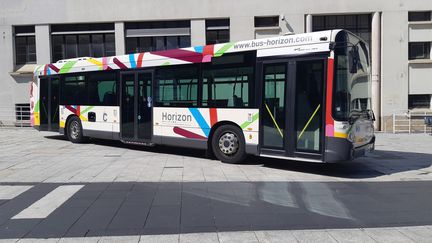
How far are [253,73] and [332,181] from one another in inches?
123

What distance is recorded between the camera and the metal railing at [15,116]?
72.8 ft

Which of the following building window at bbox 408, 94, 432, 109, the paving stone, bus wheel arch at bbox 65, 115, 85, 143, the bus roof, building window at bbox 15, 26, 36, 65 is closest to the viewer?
the paving stone

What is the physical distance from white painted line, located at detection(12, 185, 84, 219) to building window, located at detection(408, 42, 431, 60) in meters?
19.4

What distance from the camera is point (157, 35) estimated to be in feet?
71.3

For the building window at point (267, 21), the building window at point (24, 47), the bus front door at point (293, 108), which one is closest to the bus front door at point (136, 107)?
the bus front door at point (293, 108)

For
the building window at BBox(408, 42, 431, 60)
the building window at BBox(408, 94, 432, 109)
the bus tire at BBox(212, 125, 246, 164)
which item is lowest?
the bus tire at BBox(212, 125, 246, 164)

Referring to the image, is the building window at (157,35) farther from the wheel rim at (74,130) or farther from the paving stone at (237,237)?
the paving stone at (237,237)

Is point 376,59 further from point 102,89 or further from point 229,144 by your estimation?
point 102,89

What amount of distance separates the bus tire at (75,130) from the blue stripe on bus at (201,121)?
17.8 feet

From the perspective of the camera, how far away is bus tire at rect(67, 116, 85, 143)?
540 inches

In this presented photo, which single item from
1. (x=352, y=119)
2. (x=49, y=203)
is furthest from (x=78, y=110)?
(x=352, y=119)

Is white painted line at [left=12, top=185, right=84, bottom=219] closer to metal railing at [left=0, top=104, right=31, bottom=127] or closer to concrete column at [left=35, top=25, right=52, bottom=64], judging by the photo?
metal railing at [left=0, top=104, right=31, bottom=127]

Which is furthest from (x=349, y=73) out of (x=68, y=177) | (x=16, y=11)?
(x=16, y=11)

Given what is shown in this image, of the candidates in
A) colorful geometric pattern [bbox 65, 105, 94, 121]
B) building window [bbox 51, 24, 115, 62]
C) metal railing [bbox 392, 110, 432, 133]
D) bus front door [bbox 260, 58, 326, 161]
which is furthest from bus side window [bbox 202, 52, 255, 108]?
building window [bbox 51, 24, 115, 62]
